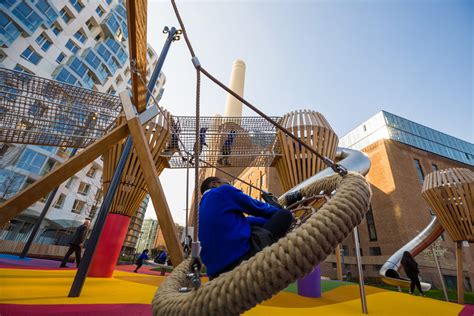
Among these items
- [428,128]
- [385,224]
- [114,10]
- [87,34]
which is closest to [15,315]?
[385,224]

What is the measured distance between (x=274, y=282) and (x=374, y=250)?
2904 cm

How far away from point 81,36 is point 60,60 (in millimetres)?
4359

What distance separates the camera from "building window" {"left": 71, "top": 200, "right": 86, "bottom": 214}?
26297mm

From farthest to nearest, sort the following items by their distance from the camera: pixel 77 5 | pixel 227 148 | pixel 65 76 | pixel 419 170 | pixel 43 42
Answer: pixel 419 170 → pixel 77 5 → pixel 65 76 → pixel 43 42 → pixel 227 148

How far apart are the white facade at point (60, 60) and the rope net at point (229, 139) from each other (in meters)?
11.1

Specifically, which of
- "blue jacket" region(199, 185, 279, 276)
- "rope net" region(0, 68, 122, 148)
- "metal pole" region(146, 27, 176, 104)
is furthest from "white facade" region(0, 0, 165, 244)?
Result: "blue jacket" region(199, 185, 279, 276)

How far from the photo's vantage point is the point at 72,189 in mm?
25641

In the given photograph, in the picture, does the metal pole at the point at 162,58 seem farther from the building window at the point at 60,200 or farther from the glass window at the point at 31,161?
A: the building window at the point at 60,200

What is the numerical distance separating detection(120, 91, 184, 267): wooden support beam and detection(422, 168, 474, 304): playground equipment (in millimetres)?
9111

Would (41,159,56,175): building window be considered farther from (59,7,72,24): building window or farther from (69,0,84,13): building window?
(69,0,84,13): building window

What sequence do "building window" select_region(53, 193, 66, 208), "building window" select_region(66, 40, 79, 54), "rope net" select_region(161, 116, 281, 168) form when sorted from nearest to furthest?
"rope net" select_region(161, 116, 281, 168)
"building window" select_region(53, 193, 66, 208)
"building window" select_region(66, 40, 79, 54)

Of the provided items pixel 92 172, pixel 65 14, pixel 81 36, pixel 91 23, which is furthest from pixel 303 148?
pixel 91 23

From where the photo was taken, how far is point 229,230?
1.33 metres

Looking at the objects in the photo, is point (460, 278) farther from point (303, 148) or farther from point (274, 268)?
point (274, 268)
